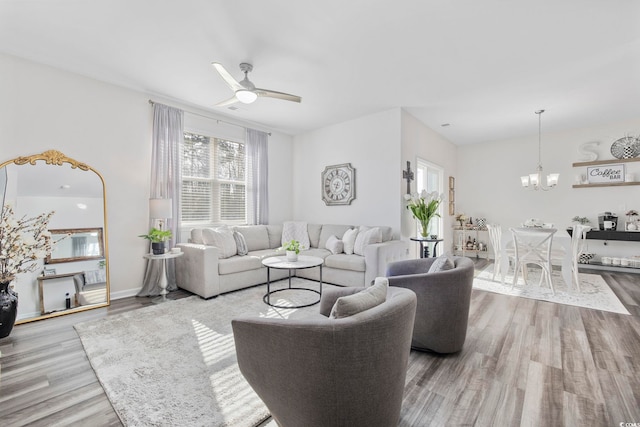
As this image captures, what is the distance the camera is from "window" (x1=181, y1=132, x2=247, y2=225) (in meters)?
4.45

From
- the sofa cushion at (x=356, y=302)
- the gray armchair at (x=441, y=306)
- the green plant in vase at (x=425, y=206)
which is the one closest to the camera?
the sofa cushion at (x=356, y=302)

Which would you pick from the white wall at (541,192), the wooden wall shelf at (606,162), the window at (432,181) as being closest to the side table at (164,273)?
the window at (432,181)

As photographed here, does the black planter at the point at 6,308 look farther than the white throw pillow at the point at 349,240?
No

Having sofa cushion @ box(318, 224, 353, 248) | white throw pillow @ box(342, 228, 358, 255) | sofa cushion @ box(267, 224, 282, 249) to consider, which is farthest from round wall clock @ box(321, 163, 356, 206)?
sofa cushion @ box(267, 224, 282, 249)

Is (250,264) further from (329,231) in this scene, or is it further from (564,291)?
(564,291)

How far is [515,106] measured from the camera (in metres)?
4.40

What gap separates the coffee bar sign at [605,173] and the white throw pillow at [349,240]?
5.00 m

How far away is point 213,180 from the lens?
4734mm

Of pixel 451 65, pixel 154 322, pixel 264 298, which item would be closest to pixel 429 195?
pixel 451 65

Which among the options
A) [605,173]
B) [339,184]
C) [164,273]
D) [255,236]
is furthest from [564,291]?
[164,273]

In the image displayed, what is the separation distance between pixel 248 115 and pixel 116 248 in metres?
2.79

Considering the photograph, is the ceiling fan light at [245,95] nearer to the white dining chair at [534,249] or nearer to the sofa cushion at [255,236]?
the sofa cushion at [255,236]

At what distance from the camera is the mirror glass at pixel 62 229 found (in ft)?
9.68

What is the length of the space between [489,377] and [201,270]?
317 centimetres
